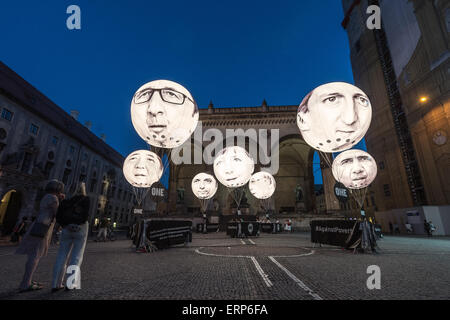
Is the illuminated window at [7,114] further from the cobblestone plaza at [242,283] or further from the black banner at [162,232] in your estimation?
the cobblestone plaza at [242,283]

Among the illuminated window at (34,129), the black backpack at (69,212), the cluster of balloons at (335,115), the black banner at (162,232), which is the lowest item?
the black banner at (162,232)

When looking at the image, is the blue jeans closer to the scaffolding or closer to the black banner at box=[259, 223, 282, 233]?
the black banner at box=[259, 223, 282, 233]

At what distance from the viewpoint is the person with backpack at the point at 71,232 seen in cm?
318

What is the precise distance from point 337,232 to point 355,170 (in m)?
3.72

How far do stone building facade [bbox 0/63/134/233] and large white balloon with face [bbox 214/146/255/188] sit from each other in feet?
65.7

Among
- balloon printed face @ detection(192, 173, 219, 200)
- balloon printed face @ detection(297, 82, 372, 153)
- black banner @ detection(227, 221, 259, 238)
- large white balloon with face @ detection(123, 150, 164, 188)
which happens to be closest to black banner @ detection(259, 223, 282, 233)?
black banner @ detection(227, 221, 259, 238)

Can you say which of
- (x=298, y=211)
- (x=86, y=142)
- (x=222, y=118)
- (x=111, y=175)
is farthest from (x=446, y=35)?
(x=111, y=175)

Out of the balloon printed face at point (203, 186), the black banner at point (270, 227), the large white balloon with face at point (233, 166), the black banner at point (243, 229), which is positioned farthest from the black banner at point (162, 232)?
the black banner at point (270, 227)

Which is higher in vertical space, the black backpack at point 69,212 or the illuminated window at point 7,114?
the illuminated window at point 7,114

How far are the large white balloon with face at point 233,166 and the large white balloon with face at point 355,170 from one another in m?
5.31

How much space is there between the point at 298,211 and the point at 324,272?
24.4 metres

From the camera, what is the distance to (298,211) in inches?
1057

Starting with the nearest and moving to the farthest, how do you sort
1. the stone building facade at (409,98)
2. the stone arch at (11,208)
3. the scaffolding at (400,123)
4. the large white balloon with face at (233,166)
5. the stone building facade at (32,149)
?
the large white balloon with face at (233,166)
the stone building facade at (32,149)
the stone building facade at (409,98)
the stone arch at (11,208)
the scaffolding at (400,123)
